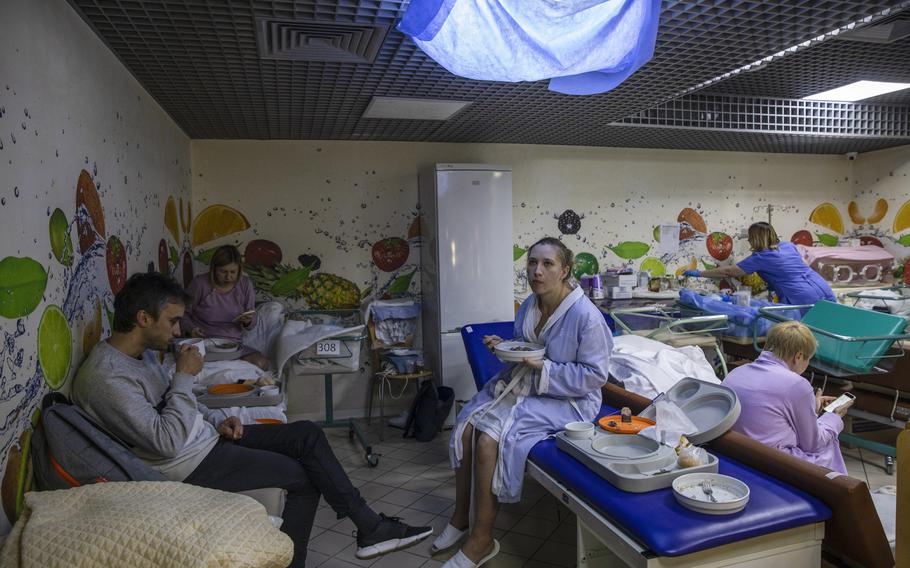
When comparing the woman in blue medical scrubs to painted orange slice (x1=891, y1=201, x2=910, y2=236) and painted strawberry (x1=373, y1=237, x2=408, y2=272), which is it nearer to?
painted orange slice (x1=891, y1=201, x2=910, y2=236)

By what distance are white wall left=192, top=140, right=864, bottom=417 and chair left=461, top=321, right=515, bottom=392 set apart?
1056 millimetres

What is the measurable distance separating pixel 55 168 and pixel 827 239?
6761 millimetres

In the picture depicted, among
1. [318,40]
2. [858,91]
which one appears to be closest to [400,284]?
[318,40]

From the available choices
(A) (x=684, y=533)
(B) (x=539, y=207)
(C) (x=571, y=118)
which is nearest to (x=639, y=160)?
(B) (x=539, y=207)

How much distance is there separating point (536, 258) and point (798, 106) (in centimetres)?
341

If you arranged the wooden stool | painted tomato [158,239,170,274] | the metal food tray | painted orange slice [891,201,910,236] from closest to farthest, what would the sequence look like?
the metal food tray
painted tomato [158,239,170,274]
the wooden stool
painted orange slice [891,201,910,236]

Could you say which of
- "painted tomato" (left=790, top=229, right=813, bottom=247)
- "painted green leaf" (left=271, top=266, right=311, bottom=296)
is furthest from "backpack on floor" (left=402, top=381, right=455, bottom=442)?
"painted tomato" (left=790, top=229, right=813, bottom=247)

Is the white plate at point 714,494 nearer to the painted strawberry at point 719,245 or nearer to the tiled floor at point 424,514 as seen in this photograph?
the tiled floor at point 424,514

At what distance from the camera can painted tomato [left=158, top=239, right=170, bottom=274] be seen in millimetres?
3479

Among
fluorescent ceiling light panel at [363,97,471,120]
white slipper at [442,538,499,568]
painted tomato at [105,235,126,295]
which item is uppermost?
fluorescent ceiling light panel at [363,97,471,120]

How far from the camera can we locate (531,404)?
273 cm

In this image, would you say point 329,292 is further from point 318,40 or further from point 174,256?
point 318,40

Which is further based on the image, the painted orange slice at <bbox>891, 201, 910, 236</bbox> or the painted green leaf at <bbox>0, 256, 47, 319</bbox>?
the painted orange slice at <bbox>891, 201, 910, 236</bbox>

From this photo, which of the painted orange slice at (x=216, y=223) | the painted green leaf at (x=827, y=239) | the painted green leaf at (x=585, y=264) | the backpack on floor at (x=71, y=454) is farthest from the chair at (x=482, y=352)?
the painted green leaf at (x=827, y=239)
